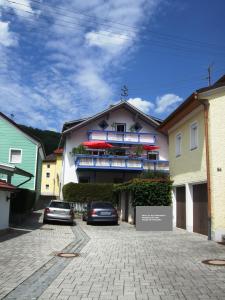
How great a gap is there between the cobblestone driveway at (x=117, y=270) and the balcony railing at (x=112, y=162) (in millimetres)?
19367

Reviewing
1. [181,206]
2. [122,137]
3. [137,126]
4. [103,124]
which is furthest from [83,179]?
[181,206]

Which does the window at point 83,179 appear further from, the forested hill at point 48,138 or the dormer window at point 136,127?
the forested hill at point 48,138

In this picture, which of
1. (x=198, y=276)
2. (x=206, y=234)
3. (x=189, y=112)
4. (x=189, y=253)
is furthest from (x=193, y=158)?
(x=198, y=276)

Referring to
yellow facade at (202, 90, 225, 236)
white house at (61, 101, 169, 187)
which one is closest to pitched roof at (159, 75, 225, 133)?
yellow facade at (202, 90, 225, 236)

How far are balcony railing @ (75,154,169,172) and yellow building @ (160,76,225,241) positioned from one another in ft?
42.9

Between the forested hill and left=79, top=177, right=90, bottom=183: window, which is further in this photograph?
the forested hill

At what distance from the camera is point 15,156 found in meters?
33.2

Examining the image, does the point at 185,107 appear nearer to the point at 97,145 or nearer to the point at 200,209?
the point at 200,209

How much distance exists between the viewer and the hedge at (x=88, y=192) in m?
31.0

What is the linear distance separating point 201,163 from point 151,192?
4816 millimetres

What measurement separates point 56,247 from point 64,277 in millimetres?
4965

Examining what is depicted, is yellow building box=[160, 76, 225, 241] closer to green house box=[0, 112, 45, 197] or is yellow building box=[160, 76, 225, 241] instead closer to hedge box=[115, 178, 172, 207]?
hedge box=[115, 178, 172, 207]

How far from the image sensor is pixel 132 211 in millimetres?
24094

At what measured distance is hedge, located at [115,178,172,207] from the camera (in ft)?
68.8
